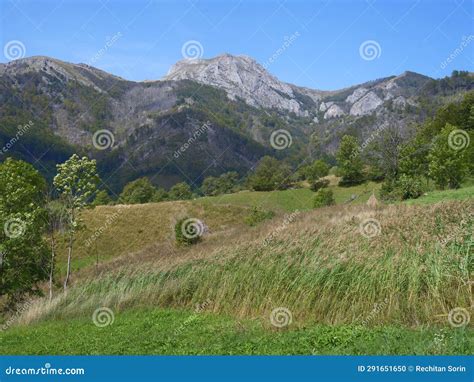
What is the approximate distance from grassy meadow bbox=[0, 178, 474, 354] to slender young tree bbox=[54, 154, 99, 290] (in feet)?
10.1

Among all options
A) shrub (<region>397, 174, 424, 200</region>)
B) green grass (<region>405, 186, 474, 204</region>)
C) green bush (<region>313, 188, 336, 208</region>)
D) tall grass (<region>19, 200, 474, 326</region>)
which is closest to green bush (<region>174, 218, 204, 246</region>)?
green grass (<region>405, 186, 474, 204</region>)

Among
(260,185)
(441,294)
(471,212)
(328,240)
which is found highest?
(260,185)

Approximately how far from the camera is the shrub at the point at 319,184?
328 ft

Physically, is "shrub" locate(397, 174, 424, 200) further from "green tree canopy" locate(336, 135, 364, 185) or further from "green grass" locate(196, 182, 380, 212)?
A: "green tree canopy" locate(336, 135, 364, 185)

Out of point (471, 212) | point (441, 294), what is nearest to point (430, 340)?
point (441, 294)

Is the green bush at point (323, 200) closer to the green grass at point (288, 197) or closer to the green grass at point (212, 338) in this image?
the green grass at point (288, 197)

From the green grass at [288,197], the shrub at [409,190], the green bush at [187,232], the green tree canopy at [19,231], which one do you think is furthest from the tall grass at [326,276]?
the green grass at [288,197]

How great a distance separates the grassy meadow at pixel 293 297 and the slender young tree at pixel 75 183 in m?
3.09

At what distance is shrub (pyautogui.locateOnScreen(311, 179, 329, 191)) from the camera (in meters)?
99.9

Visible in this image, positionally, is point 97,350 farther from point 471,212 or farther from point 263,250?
point 471,212

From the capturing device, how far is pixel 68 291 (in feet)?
55.2

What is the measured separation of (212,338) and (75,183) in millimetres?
12201

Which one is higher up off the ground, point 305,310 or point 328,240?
point 328,240

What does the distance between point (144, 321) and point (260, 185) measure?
9330 cm
